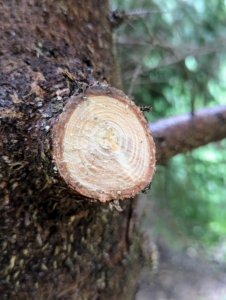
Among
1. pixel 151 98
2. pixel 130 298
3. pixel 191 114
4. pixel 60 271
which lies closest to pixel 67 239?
pixel 60 271

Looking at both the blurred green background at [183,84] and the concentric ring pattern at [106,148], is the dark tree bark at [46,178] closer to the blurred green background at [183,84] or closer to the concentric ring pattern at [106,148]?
the concentric ring pattern at [106,148]

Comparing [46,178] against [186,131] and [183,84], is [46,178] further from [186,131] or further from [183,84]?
[183,84]

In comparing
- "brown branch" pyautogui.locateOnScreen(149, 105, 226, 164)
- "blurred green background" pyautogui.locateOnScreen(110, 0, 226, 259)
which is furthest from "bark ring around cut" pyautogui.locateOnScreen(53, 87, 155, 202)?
"blurred green background" pyautogui.locateOnScreen(110, 0, 226, 259)

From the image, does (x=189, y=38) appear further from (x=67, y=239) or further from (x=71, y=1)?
(x=67, y=239)

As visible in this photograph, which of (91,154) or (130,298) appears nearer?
(91,154)

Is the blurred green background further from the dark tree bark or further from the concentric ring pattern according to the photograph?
the concentric ring pattern

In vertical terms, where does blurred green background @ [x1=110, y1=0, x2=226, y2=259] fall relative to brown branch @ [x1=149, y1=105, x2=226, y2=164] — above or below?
below

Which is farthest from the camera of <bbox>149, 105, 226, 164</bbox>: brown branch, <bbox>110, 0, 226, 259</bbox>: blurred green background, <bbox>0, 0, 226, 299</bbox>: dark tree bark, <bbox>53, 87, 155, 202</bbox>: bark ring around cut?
<bbox>110, 0, 226, 259</bbox>: blurred green background
